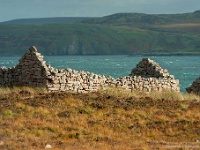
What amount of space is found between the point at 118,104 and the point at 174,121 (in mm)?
3808

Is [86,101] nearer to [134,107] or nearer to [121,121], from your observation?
[134,107]

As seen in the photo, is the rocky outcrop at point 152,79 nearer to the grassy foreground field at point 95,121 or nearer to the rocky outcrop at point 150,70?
the rocky outcrop at point 150,70

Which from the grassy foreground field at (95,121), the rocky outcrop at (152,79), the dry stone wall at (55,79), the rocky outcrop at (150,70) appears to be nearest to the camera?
the grassy foreground field at (95,121)

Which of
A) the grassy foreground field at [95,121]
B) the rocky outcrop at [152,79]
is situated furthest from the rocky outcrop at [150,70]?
the grassy foreground field at [95,121]

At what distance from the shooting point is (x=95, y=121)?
78.2 ft

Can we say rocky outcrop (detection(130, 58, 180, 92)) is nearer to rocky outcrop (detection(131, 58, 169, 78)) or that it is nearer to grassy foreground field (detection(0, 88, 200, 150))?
rocky outcrop (detection(131, 58, 169, 78))

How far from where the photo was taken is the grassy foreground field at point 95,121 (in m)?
19.6

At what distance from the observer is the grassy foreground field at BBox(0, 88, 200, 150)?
1958 cm

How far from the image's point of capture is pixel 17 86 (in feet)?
108

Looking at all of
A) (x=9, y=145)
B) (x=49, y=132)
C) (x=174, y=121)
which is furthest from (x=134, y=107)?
(x=9, y=145)

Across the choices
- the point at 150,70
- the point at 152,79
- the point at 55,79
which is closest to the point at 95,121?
the point at 55,79

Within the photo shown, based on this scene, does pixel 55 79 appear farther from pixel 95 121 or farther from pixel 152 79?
pixel 152 79

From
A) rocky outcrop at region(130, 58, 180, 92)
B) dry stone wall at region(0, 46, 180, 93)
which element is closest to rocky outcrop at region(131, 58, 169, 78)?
rocky outcrop at region(130, 58, 180, 92)

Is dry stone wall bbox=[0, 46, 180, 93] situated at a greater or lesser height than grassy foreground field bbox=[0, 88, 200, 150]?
greater
